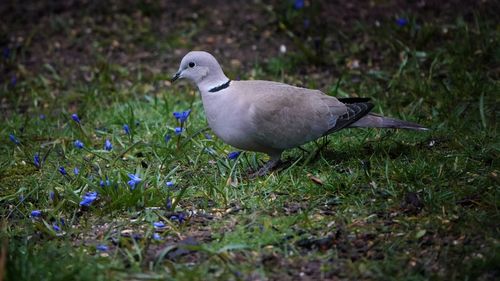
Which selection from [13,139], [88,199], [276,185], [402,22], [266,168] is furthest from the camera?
[402,22]

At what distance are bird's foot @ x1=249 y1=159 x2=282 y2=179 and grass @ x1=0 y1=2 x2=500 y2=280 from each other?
0.08m

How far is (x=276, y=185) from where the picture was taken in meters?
4.12

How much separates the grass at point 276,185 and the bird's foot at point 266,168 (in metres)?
0.08

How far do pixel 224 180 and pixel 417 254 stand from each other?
1.33m

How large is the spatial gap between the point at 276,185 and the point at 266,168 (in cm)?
32

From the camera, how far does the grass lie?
3266 mm

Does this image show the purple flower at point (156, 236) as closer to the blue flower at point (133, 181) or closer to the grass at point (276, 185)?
the grass at point (276, 185)

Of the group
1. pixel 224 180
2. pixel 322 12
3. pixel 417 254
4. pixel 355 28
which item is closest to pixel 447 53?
pixel 355 28

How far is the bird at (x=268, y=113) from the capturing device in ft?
13.8

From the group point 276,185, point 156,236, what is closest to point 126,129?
point 276,185

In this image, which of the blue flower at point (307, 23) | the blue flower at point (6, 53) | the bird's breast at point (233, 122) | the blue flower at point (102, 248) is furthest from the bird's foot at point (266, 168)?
the blue flower at point (6, 53)

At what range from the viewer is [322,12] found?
7.14 metres

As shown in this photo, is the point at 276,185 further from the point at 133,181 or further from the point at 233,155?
the point at 133,181

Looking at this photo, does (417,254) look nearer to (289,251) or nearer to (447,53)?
(289,251)
